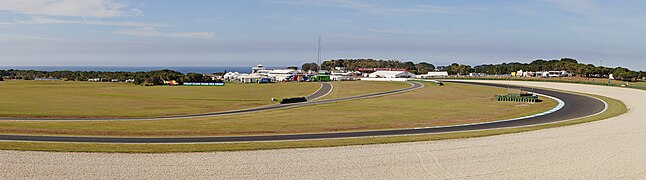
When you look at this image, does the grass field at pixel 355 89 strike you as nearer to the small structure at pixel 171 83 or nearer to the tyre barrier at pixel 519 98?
the tyre barrier at pixel 519 98

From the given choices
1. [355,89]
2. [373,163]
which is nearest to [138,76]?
[355,89]

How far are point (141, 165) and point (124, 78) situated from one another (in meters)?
137

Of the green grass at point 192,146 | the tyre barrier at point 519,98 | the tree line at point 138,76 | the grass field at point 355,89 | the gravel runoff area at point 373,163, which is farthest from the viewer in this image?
the tree line at point 138,76

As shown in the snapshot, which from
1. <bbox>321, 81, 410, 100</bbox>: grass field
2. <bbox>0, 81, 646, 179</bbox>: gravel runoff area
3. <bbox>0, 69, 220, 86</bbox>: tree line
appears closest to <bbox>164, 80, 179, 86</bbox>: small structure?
<bbox>0, 69, 220, 86</bbox>: tree line

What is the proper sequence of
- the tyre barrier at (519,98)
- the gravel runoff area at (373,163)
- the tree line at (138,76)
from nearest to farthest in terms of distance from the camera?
the gravel runoff area at (373,163) → the tyre barrier at (519,98) → the tree line at (138,76)

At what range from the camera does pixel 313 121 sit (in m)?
44.4

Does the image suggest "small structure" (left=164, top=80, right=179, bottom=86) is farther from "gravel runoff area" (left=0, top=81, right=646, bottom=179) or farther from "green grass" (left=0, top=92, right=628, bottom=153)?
"gravel runoff area" (left=0, top=81, right=646, bottom=179)

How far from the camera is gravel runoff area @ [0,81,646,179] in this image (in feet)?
70.6

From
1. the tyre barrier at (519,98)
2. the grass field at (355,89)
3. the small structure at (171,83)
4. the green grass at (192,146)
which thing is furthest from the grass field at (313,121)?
the small structure at (171,83)

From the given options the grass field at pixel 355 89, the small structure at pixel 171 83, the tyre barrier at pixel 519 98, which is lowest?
the small structure at pixel 171 83

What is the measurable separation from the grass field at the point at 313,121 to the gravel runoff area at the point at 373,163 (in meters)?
9.98

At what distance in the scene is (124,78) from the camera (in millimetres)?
150875

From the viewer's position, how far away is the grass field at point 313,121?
3603 centimetres

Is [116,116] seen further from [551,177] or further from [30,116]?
[551,177]
